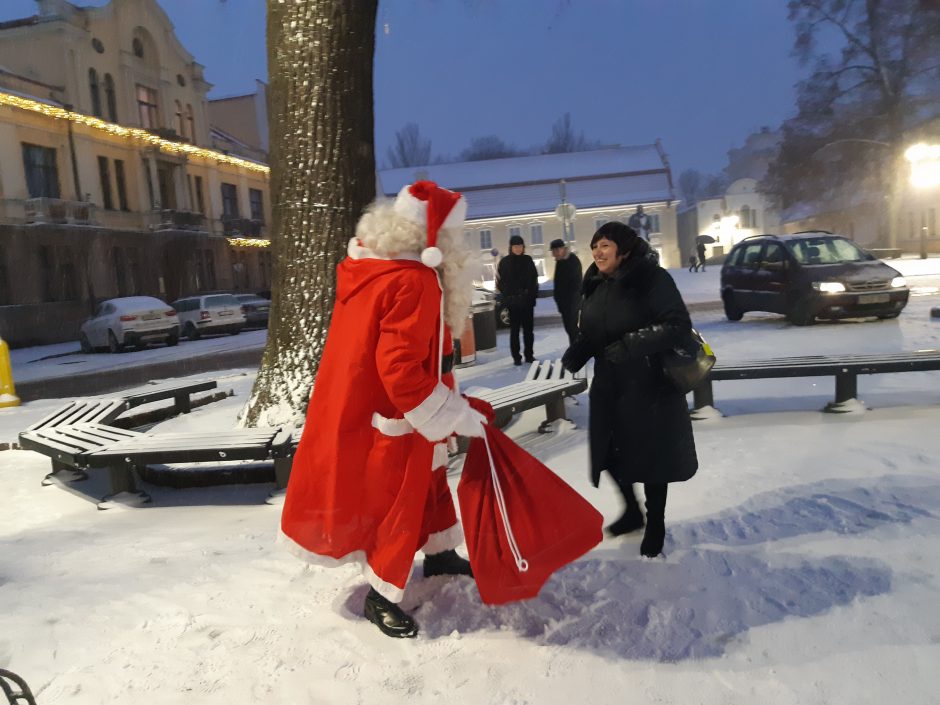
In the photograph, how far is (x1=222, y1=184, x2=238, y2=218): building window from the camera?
37969 mm

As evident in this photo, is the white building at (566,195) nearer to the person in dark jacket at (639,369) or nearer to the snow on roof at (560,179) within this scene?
the snow on roof at (560,179)

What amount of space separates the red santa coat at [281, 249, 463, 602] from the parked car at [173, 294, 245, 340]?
20715 mm

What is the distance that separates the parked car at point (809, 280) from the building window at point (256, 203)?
102 ft

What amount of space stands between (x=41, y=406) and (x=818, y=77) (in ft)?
122

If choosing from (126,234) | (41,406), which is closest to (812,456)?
(41,406)

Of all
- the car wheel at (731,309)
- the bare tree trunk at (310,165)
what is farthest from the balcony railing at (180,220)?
the bare tree trunk at (310,165)

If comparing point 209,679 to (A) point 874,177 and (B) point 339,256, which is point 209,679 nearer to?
(B) point 339,256

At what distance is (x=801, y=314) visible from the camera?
12273mm

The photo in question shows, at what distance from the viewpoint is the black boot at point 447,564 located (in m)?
3.46

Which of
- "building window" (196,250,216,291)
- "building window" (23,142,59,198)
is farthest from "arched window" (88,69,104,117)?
"building window" (196,250,216,291)

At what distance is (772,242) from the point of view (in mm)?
13367

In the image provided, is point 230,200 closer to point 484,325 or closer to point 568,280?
point 484,325

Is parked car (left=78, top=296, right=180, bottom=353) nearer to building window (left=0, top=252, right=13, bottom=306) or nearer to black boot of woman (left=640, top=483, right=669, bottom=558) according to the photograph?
building window (left=0, top=252, right=13, bottom=306)

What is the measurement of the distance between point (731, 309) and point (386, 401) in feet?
40.3
